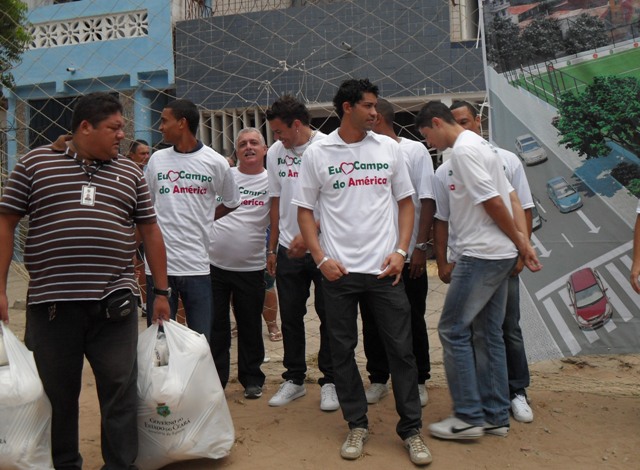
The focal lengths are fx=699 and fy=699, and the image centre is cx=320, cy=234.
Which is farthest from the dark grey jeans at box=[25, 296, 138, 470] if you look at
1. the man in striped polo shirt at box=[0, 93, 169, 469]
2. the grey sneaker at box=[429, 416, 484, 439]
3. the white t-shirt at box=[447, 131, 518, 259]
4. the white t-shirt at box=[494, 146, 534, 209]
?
the white t-shirt at box=[494, 146, 534, 209]

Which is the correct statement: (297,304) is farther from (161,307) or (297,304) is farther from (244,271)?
(161,307)

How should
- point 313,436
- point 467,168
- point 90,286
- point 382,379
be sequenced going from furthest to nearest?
point 382,379
point 313,436
point 467,168
point 90,286

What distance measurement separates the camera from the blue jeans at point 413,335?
12.2 ft

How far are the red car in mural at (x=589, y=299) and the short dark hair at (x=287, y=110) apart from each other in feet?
6.53

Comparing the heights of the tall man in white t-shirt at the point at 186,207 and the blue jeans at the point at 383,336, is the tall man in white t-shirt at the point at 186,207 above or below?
above

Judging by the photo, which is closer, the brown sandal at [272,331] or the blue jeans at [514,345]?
the blue jeans at [514,345]

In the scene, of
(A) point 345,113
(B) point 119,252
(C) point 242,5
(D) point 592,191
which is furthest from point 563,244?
(C) point 242,5

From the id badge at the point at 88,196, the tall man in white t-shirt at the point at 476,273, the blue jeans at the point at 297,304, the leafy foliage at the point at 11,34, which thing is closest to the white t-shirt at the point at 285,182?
the blue jeans at the point at 297,304

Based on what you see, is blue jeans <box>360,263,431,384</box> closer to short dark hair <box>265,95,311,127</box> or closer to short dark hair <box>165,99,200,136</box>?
short dark hair <box>265,95,311,127</box>

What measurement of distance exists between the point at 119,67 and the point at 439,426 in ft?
24.0

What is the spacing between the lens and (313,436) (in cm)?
344

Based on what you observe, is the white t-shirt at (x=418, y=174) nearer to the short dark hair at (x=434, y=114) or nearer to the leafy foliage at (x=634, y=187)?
the short dark hair at (x=434, y=114)

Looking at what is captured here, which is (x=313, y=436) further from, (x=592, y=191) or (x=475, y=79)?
(x=475, y=79)

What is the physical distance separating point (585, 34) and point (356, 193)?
2058mm
